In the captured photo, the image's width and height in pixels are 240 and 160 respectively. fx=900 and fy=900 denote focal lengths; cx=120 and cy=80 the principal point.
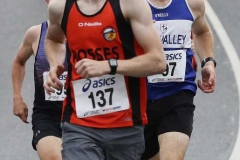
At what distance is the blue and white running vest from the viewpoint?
7.14 metres

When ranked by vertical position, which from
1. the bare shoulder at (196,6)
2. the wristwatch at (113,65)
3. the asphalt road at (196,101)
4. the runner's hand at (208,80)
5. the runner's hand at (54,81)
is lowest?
the asphalt road at (196,101)

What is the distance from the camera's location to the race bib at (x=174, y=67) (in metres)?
7.13

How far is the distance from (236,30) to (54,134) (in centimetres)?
599

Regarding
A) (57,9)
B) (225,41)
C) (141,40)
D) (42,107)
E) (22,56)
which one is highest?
(57,9)

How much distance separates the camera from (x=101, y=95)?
230 inches

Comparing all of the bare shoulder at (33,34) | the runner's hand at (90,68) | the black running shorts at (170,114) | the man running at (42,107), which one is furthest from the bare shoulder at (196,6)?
the runner's hand at (90,68)

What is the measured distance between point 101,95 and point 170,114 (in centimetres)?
136

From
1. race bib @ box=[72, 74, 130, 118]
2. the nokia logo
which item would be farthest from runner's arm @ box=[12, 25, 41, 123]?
the nokia logo

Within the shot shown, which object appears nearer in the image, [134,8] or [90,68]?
[90,68]

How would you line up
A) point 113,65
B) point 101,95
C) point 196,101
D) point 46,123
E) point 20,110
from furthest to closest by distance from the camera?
1. point 196,101
2. point 20,110
3. point 46,123
4. point 101,95
5. point 113,65

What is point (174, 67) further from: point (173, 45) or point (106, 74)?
point (106, 74)

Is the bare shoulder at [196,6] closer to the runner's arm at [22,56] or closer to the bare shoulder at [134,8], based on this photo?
the runner's arm at [22,56]

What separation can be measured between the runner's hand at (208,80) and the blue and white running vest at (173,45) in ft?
0.38

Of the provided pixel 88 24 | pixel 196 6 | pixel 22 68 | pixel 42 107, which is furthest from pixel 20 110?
pixel 88 24
